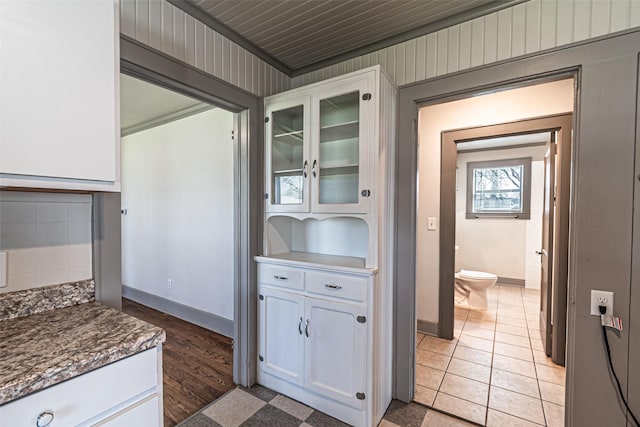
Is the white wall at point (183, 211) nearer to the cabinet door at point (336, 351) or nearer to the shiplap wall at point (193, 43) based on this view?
the shiplap wall at point (193, 43)

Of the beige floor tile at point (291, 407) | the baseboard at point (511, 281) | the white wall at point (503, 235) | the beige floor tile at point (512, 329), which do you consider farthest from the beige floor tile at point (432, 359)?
the baseboard at point (511, 281)

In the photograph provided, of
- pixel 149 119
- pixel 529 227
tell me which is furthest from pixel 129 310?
pixel 529 227

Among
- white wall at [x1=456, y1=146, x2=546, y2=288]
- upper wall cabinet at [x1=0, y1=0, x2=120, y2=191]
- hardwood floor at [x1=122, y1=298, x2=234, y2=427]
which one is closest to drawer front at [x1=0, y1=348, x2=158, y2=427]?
→ upper wall cabinet at [x1=0, y1=0, x2=120, y2=191]

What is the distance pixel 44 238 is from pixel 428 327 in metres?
3.10

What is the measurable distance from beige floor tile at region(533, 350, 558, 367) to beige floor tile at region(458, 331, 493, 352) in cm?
34

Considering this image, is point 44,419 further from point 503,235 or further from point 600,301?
point 503,235

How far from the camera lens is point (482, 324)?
10.7 feet

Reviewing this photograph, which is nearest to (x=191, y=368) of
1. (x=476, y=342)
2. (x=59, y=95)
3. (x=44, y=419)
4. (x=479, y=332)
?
(x=44, y=419)

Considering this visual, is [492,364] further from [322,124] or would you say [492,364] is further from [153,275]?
[153,275]

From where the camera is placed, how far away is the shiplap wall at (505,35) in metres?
1.38

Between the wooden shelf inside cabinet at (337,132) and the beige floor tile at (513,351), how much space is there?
2.40m

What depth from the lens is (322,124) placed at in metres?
1.88

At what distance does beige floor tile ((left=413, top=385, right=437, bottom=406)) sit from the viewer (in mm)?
1950

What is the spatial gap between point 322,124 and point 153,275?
10.3 ft
